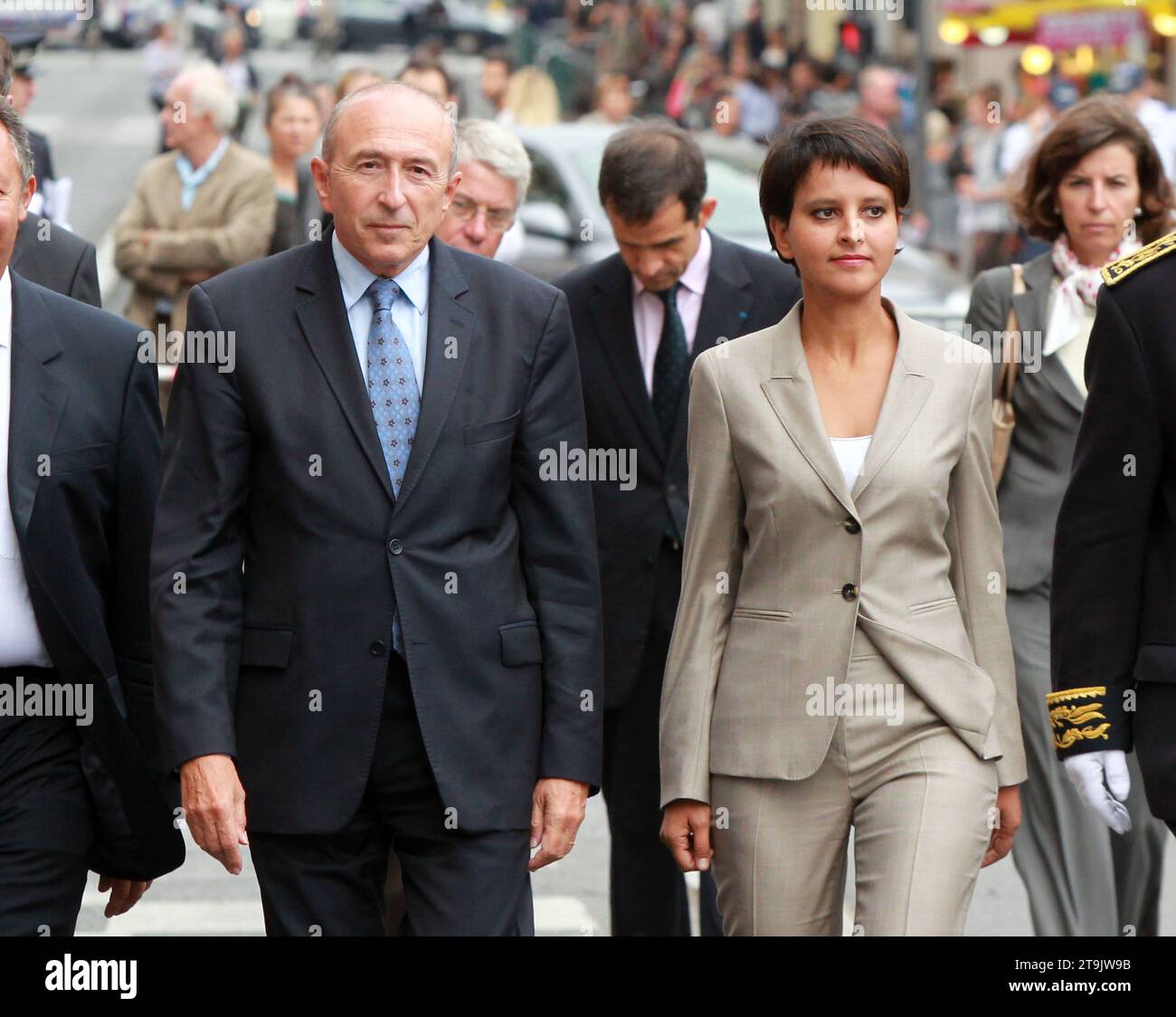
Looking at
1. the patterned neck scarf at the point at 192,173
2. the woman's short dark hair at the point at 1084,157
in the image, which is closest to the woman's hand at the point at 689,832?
the woman's short dark hair at the point at 1084,157

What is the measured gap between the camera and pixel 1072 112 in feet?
19.4

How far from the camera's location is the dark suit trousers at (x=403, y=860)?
4.10 m

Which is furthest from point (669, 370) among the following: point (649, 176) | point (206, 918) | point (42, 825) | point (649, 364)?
point (206, 918)

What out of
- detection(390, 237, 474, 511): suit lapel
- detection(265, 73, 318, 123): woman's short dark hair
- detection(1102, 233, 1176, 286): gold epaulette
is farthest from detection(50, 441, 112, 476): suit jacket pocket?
detection(265, 73, 318, 123): woman's short dark hair

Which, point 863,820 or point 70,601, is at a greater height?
point 70,601

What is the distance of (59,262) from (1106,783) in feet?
9.32

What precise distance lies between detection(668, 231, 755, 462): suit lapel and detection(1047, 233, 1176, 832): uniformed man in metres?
1.58

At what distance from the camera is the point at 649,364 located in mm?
5559

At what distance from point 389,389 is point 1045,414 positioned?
228 centimetres

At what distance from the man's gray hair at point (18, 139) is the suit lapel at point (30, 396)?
23cm

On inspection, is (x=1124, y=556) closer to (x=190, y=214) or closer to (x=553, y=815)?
(x=553, y=815)

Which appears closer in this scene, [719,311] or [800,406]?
[800,406]
